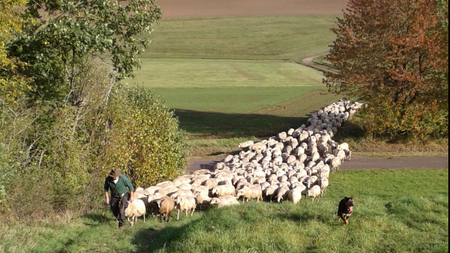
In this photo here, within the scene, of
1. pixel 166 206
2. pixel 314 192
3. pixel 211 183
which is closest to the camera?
pixel 166 206

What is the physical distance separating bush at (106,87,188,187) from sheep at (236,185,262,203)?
420 centimetres

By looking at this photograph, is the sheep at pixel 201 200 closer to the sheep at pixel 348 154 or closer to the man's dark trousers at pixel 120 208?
the man's dark trousers at pixel 120 208

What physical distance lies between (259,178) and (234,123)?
19.3 m

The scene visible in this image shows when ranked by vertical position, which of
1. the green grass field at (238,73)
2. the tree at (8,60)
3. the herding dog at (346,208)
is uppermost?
the tree at (8,60)

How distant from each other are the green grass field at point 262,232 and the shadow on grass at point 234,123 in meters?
19.7

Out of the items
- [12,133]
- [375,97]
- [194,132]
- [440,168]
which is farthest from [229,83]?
[12,133]

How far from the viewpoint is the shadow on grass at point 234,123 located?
33.8m

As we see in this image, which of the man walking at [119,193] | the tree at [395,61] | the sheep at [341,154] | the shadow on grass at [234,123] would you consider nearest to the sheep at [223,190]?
the man walking at [119,193]

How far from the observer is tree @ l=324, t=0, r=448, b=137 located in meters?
26.2

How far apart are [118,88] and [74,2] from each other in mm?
3934

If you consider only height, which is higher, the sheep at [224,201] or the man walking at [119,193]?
the man walking at [119,193]

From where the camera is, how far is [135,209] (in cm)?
1365

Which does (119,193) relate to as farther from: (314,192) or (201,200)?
(314,192)

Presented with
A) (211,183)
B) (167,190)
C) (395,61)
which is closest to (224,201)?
(167,190)
